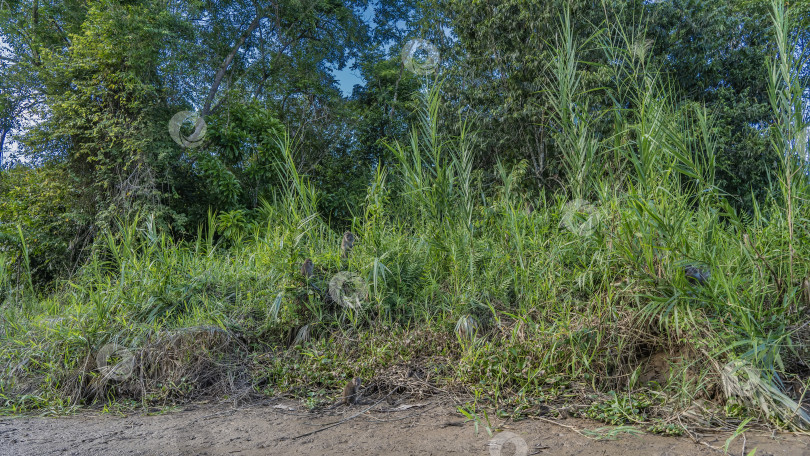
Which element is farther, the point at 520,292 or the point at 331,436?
the point at 520,292

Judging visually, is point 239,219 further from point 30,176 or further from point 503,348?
point 503,348

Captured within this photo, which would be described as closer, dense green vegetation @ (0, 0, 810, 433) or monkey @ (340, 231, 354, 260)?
dense green vegetation @ (0, 0, 810, 433)

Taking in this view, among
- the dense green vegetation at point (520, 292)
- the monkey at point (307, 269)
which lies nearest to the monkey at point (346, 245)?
the dense green vegetation at point (520, 292)

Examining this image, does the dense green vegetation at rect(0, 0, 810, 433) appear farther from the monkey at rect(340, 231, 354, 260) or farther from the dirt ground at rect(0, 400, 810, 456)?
the dirt ground at rect(0, 400, 810, 456)

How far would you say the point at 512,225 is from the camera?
3.18m

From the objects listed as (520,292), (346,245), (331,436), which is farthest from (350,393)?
(346,245)

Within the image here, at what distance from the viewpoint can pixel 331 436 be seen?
6.88 feet

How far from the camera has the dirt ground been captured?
179 cm

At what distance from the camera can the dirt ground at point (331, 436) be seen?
70.5 inches

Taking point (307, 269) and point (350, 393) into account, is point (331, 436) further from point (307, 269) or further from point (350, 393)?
point (307, 269)

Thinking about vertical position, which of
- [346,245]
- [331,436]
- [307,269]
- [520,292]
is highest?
[346,245]

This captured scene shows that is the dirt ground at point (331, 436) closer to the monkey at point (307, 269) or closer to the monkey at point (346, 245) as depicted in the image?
the monkey at point (307, 269)

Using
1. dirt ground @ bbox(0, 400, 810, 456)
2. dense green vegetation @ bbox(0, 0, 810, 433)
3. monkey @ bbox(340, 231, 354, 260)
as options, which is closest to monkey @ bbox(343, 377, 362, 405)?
dirt ground @ bbox(0, 400, 810, 456)

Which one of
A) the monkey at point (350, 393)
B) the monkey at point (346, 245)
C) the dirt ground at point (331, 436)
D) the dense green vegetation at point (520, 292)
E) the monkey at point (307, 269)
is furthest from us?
the monkey at point (346, 245)
